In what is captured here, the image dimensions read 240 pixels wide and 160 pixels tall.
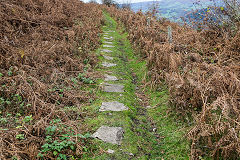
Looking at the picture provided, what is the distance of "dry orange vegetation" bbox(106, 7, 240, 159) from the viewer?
2.31 meters

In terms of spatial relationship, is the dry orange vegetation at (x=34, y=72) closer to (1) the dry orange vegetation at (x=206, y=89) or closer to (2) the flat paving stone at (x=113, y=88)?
(2) the flat paving stone at (x=113, y=88)

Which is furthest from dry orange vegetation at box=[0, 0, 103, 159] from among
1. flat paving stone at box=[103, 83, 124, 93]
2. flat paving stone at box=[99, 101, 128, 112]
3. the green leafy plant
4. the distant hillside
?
the distant hillside

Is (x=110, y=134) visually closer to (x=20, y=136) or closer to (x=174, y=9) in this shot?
(x=20, y=136)

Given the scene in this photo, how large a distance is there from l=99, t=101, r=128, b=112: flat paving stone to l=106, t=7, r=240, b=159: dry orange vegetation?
1.06 meters

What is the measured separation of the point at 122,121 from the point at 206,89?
1.59 meters

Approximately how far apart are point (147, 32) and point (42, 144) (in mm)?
6779

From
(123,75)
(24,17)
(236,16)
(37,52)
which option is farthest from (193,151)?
(24,17)

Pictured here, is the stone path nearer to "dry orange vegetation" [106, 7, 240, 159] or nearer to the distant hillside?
"dry orange vegetation" [106, 7, 240, 159]

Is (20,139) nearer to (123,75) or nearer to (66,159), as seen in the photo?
(66,159)

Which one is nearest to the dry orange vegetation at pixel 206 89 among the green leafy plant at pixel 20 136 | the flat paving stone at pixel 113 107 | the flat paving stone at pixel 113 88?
the flat paving stone at pixel 113 88

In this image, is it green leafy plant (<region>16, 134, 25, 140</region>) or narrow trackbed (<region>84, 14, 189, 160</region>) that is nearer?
green leafy plant (<region>16, 134, 25, 140</region>)

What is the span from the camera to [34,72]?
3.81 m

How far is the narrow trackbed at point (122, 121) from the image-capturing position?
2576 mm

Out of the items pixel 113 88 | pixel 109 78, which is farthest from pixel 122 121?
pixel 109 78
